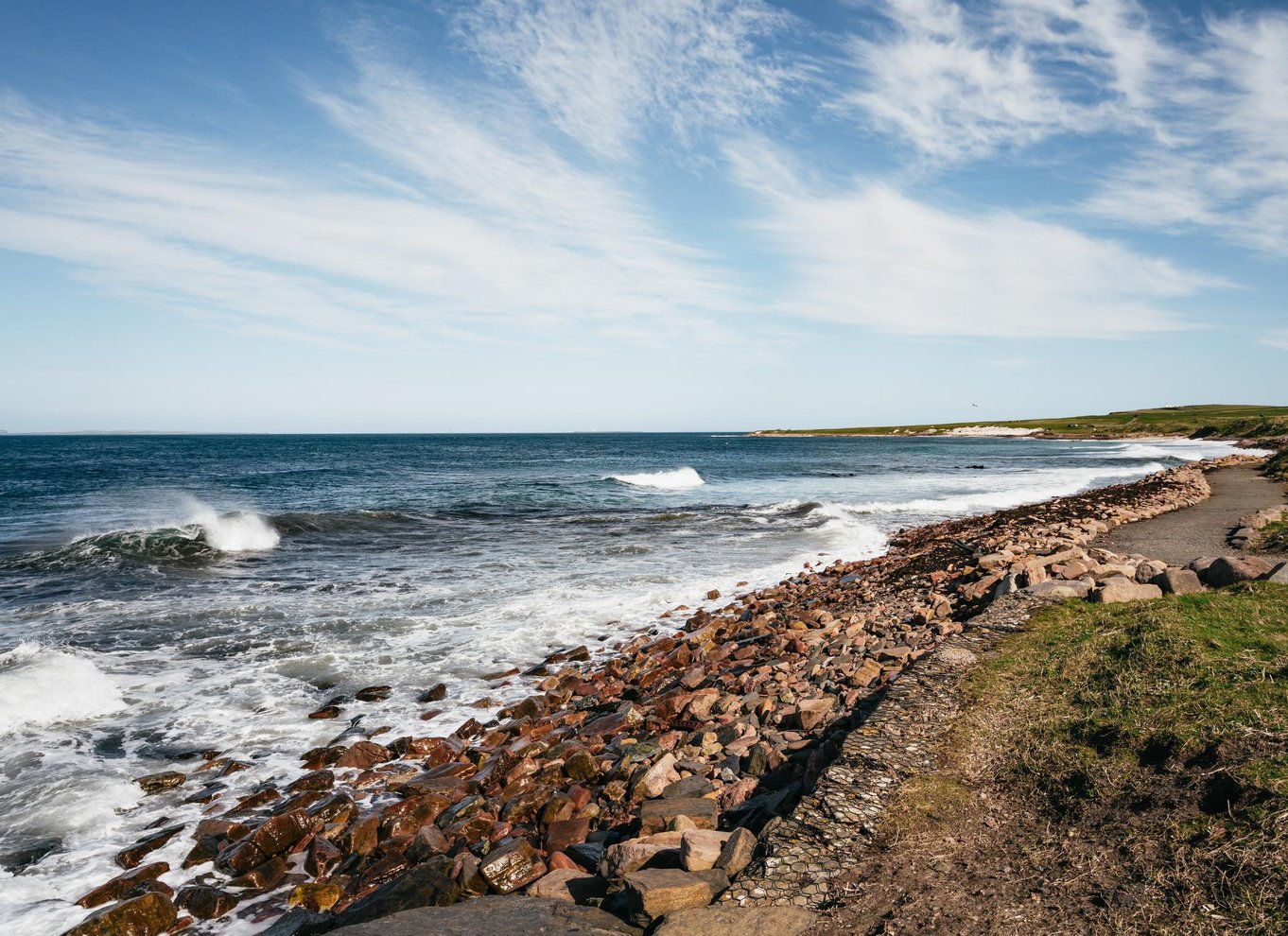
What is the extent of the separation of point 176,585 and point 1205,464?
5497 centimetres

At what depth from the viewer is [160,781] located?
8.37 m

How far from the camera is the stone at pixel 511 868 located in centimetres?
587

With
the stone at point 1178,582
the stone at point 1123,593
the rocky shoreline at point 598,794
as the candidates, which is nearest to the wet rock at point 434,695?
the rocky shoreline at point 598,794

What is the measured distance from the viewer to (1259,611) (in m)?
8.14

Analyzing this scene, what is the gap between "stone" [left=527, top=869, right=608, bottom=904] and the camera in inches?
208

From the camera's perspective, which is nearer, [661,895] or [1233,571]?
[661,895]

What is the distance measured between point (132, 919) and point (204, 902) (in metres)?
0.53

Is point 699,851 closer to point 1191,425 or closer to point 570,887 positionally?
point 570,887

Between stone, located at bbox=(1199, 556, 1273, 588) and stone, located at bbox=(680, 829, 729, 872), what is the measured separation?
9.09m

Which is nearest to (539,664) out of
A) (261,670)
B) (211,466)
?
(261,670)

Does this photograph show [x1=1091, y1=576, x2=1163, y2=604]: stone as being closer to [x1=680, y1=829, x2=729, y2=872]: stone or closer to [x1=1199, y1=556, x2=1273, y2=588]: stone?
[x1=1199, y1=556, x2=1273, y2=588]: stone

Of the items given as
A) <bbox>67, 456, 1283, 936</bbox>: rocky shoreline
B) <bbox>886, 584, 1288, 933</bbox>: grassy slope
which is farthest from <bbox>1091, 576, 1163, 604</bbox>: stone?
<bbox>886, 584, 1288, 933</bbox>: grassy slope

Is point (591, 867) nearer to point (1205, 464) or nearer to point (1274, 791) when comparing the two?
point (1274, 791)

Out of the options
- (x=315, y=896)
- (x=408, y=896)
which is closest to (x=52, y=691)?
(x=315, y=896)
